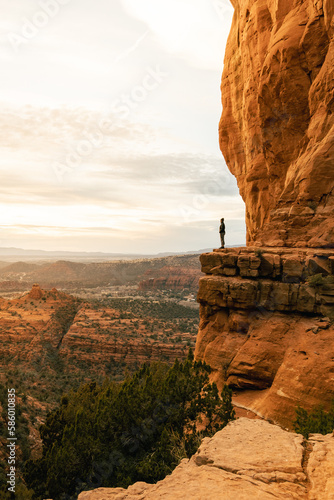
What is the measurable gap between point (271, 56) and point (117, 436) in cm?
2301

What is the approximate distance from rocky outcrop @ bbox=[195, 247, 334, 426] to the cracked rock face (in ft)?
6.57

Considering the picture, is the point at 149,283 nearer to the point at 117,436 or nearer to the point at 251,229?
the point at 251,229

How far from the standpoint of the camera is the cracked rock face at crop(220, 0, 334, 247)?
55.2 feet

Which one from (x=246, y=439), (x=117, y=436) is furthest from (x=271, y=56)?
(x=117, y=436)

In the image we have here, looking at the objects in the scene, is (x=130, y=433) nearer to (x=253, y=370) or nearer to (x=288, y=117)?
(x=253, y=370)

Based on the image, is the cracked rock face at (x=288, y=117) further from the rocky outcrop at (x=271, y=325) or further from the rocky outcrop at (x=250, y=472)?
the rocky outcrop at (x=250, y=472)

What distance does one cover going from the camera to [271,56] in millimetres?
20484

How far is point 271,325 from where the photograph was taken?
1619 centimetres

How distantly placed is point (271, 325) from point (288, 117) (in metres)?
13.6

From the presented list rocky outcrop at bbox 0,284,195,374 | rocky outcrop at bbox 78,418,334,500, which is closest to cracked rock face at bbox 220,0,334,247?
rocky outcrop at bbox 78,418,334,500

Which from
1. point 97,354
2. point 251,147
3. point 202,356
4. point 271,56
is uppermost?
point 271,56

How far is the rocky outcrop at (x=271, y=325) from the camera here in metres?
13.3

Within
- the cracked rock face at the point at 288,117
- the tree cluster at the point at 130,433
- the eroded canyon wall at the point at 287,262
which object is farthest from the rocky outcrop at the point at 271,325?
the tree cluster at the point at 130,433

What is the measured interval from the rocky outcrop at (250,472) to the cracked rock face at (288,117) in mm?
11005
